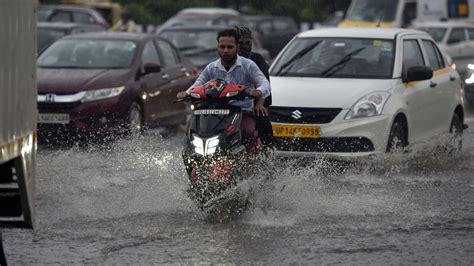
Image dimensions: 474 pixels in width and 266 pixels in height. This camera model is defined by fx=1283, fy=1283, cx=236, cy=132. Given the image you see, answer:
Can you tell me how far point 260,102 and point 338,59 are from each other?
4171 millimetres

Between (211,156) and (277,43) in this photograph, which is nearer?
(211,156)

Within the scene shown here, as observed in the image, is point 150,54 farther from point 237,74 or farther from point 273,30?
point 273,30

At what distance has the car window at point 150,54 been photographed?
1798 cm

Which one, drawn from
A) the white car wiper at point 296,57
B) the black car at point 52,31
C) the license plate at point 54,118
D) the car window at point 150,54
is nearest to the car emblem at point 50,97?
the license plate at point 54,118

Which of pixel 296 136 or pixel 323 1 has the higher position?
pixel 296 136

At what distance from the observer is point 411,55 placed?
14641mm

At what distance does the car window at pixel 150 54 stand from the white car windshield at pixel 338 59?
12.1 feet

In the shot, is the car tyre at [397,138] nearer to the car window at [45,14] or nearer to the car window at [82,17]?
the car window at [45,14]

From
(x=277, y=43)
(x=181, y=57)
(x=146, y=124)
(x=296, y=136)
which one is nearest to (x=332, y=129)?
(x=296, y=136)

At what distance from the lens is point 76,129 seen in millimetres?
15898

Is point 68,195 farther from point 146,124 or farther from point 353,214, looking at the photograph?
point 146,124

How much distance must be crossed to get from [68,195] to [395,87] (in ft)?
13.2

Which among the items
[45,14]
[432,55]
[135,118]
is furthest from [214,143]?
[45,14]

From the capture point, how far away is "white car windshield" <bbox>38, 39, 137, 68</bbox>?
17.4m
